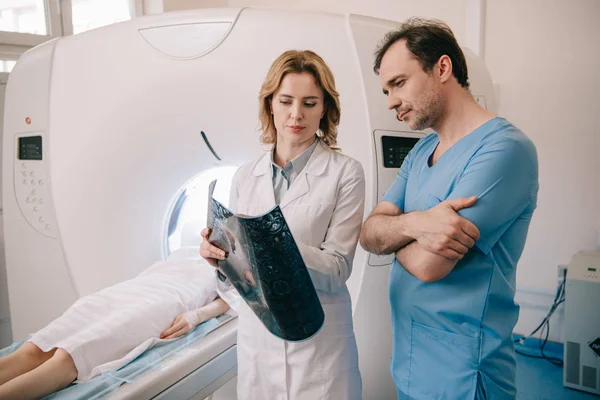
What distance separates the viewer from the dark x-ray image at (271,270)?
2.60 feet

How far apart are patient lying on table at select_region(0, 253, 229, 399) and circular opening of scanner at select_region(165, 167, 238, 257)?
1.13 feet

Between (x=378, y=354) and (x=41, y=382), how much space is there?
903mm

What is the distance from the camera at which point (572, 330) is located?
2.15 m

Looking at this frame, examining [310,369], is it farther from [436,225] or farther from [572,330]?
[572,330]

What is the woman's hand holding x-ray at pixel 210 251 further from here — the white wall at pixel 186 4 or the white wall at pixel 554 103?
the white wall at pixel 186 4

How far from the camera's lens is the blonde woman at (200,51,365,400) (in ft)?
3.29

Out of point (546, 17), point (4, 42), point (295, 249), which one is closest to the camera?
point (295, 249)

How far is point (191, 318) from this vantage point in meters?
1.43

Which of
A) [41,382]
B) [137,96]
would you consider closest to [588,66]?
[137,96]

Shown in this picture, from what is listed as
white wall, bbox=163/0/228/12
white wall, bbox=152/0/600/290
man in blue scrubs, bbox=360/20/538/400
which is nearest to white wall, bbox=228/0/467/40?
white wall, bbox=152/0/600/290

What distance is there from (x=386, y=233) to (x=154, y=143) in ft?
3.27

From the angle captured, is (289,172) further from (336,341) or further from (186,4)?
(186,4)

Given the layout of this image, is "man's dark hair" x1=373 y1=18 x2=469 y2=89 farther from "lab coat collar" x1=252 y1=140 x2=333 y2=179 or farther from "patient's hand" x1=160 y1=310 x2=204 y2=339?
"patient's hand" x1=160 y1=310 x2=204 y2=339

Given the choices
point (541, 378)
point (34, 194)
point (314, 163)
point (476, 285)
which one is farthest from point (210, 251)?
→ point (541, 378)
